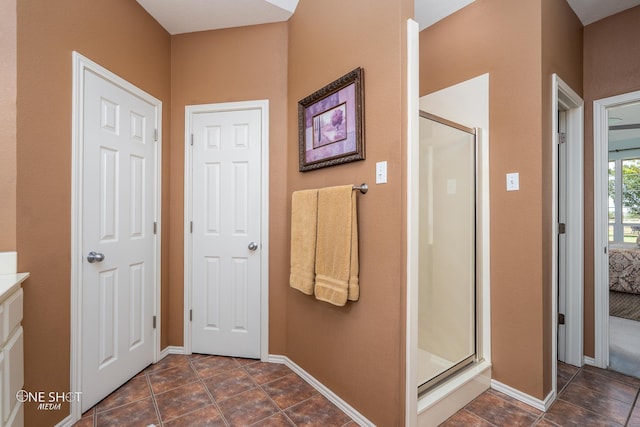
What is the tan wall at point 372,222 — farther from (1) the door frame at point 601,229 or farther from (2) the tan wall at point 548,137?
(1) the door frame at point 601,229

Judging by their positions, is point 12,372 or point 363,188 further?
point 363,188

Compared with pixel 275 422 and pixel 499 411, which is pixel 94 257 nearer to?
pixel 275 422

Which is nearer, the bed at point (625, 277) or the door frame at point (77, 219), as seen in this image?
the door frame at point (77, 219)

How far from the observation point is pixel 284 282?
2.35 meters

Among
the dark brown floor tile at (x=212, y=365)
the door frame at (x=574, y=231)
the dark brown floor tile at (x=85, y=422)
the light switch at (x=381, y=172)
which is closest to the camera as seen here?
the light switch at (x=381, y=172)

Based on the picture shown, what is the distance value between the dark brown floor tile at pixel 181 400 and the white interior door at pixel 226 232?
465 millimetres

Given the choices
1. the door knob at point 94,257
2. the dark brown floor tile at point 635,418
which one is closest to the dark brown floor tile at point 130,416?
the door knob at point 94,257

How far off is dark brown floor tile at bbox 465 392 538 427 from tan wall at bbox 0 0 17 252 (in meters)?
2.59

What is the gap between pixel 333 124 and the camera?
6.08 ft

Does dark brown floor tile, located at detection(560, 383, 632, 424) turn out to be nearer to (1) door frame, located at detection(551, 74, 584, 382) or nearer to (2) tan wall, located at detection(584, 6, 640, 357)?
(1) door frame, located at detection(551, 74, 584, 382)

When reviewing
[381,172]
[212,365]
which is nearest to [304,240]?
[381,172]

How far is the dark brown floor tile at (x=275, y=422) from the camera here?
1.64m

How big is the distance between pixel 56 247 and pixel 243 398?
1.36m

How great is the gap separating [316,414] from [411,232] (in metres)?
1.18
